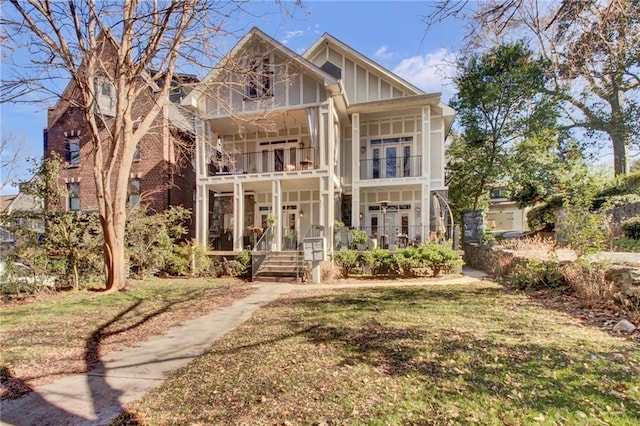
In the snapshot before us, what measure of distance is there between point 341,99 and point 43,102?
34.9 feet

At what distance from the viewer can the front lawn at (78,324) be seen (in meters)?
3.87

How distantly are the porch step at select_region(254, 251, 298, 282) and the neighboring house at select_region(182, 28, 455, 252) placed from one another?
1273 millimetres

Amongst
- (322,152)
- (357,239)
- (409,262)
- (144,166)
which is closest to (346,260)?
(357,239)

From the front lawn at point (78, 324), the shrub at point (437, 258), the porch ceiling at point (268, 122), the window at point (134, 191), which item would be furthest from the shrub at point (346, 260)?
the window at point (134, 191)

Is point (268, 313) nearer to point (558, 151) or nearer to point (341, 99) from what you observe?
point (341, 99)

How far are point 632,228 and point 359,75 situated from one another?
12594mm

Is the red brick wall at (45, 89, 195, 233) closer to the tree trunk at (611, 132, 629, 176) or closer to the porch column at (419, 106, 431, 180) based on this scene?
the porch column at (419, 106, 431, 180)

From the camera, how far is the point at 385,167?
16734 millimetres

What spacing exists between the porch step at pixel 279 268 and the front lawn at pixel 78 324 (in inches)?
111

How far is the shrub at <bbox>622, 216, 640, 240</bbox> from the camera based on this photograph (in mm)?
10133

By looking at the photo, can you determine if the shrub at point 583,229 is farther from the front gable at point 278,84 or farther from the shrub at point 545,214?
the shrub at point 545,214

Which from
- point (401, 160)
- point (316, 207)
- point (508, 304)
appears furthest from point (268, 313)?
point (401, 160)

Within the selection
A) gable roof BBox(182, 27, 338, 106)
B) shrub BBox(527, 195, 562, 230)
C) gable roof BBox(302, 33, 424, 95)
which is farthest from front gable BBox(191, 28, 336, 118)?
shrub BBox(527, 195, 562, 230)

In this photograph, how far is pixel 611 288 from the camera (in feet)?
18.4
